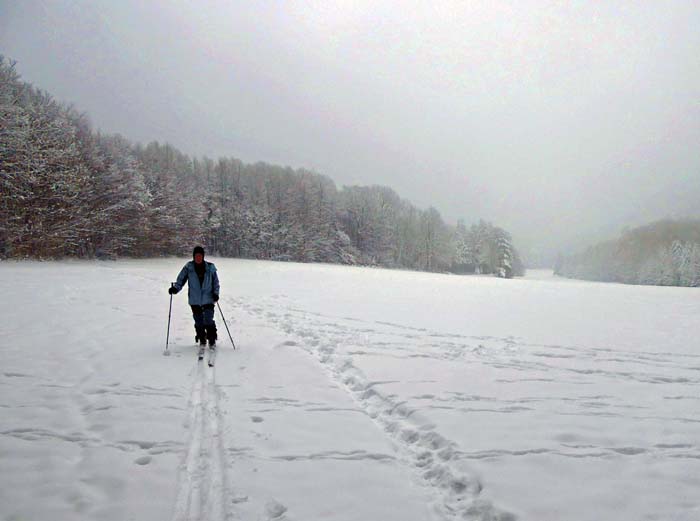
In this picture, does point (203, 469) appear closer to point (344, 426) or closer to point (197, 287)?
point (344, 426)

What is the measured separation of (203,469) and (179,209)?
46.0 meters

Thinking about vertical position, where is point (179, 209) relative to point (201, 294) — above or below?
above

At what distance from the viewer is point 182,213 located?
4394cm

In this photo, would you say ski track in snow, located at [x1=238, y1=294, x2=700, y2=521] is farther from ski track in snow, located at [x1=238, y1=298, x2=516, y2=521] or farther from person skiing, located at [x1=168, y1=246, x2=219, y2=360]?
person skiing, located at [x1=168, y1=246, x2=219, y2=360]

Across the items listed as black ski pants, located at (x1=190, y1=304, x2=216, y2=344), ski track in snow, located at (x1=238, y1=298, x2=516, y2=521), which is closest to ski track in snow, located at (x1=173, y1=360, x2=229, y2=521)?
ski track in snow, located at (x1=238, y1=298, x2=516, y2=521)

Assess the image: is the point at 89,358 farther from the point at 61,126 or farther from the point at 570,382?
the point at 61,126

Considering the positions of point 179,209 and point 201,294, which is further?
point 179,209

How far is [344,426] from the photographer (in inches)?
168

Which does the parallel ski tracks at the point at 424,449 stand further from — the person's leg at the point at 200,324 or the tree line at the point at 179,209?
the tree line at the point at 179,209

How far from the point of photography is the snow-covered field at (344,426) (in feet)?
9.78

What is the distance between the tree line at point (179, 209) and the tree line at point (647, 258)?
69.9 feet

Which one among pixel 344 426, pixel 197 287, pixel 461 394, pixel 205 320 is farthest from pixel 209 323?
pixel 461 394

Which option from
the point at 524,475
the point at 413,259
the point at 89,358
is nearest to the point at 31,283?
the point at 89,358

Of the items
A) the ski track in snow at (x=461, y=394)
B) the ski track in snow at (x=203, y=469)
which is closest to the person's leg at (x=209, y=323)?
the ski track in snow at (x=461, y=394)
